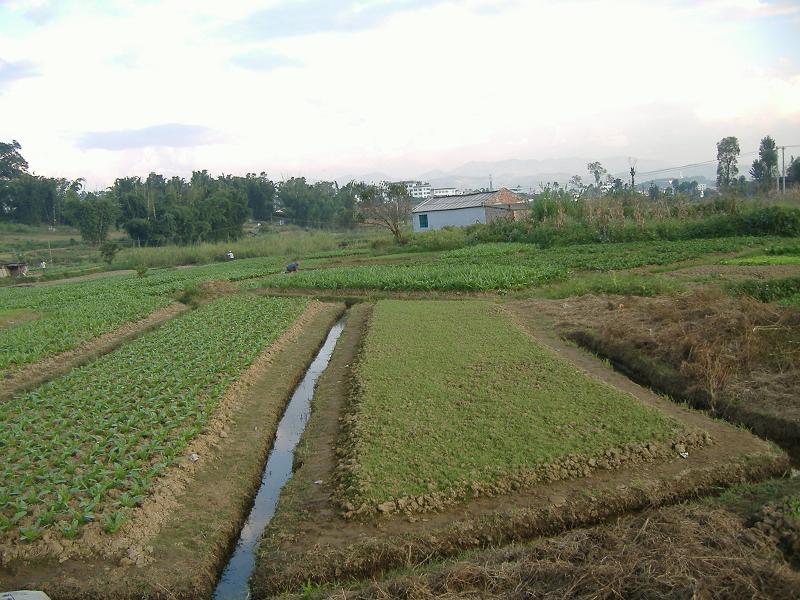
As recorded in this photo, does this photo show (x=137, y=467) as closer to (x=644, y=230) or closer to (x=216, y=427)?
(x=216, y=427)

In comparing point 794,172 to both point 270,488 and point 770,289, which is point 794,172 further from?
point 270,488

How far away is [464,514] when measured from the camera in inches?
275

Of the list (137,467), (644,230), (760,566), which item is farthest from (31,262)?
(760,566)

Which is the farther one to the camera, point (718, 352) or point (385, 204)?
point (385, 204)

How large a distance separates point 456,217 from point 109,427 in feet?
152

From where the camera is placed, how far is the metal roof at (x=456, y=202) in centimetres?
5375

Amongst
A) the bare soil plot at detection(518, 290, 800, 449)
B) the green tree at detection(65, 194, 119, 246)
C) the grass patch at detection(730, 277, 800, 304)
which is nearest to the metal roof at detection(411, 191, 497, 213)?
the green tree at detection(65, 194, 119, 246)

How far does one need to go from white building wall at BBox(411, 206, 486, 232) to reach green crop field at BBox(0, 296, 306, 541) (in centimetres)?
3865

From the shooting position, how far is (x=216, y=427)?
32.7 ft

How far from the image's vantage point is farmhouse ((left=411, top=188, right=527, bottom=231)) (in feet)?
174

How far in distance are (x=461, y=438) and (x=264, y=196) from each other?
7658 cm

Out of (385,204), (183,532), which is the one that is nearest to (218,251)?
(385,204)

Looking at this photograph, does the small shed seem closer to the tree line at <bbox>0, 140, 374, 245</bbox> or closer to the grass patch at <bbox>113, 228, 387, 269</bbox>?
the grass patch at <bbox>113, 228, 387, 269</bbox>

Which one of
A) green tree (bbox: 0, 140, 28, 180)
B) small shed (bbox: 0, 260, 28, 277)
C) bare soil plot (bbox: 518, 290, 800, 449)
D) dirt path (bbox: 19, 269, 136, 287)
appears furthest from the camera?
green tree (bbox: 0, 140, 28, 180)
